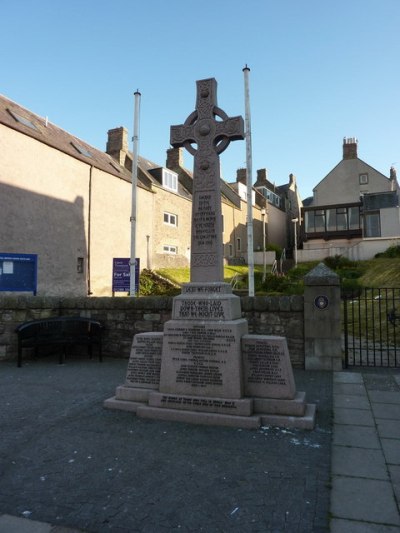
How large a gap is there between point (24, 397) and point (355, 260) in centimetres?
2978

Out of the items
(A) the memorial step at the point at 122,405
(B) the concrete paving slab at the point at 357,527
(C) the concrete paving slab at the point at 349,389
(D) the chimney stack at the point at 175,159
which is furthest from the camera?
(D) the chimney stack at the point at 175,159

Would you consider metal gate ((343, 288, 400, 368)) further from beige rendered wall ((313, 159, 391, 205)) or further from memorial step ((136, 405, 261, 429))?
beige rendered wall ((313, 159, 391, 205))

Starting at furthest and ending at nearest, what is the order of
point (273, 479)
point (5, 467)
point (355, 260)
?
point (355, 260)
point (5, 467)
point (273, 479)

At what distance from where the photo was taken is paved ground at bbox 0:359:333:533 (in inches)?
115

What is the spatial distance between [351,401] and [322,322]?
239 centimetres

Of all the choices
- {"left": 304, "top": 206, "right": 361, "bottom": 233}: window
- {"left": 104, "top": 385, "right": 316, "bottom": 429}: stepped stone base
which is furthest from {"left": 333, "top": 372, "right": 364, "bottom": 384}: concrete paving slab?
{"left": 304, "top": 206, "right": 361, "bottom": 233}: window

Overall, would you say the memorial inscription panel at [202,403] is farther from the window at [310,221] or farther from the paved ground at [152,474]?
the window at [310,221]

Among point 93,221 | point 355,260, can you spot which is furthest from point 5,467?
point 355,260

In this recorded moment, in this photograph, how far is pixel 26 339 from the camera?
9133mm

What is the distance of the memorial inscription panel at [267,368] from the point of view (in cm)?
516

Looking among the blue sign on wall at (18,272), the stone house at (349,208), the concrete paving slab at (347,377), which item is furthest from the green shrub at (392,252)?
the blue sign on wall at (18,272)

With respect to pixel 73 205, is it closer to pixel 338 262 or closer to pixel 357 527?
pixel 338 262

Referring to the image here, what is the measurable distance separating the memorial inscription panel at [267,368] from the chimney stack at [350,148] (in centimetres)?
4149

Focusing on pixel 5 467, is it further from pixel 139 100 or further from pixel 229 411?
pixel 139 100
